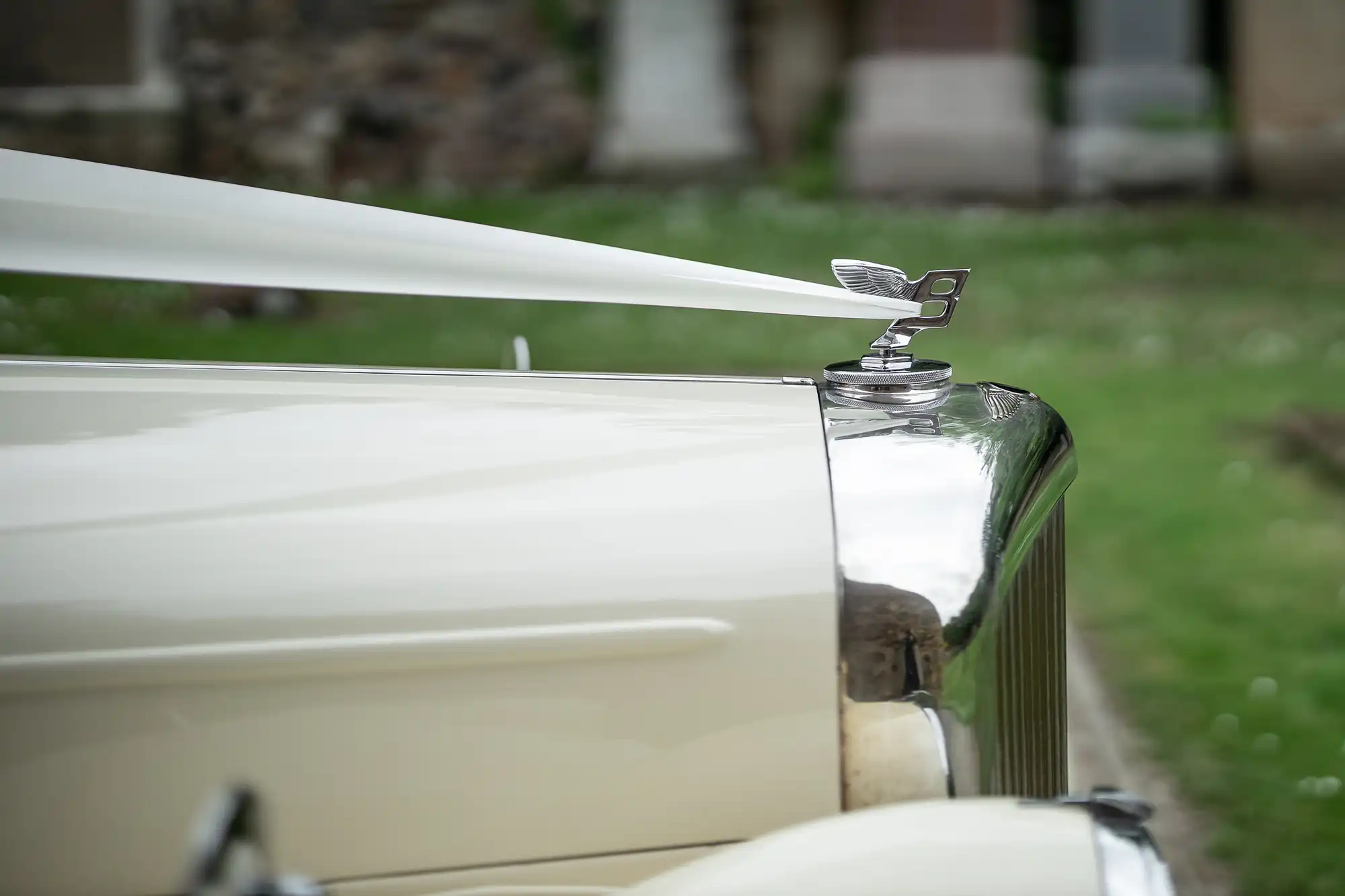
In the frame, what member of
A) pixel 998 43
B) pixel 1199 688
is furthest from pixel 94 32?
pixel 1199 688

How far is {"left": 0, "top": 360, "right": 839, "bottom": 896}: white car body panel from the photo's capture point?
38.2 inches

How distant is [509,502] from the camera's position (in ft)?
3.49

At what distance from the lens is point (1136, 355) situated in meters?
5.89

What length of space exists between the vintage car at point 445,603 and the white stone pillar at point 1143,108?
350 inches

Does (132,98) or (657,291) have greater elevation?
(132,98)

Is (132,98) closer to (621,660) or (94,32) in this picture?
(94,32)

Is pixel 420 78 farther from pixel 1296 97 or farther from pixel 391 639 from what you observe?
pixel 391 639

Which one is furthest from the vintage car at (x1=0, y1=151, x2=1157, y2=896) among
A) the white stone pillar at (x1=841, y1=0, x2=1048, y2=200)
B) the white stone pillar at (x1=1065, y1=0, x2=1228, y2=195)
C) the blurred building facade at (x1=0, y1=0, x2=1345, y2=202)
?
the white stone pillar at (x1=1065, y1=0, x2=1228, y2=195)

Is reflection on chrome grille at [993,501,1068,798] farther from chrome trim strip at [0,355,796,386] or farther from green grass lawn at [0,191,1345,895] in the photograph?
green grass lawn at [0,191,1345,895]

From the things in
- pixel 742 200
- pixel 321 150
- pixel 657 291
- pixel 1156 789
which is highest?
pixel 321 150

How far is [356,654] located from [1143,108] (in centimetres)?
958

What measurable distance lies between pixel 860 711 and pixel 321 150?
9.61 metres

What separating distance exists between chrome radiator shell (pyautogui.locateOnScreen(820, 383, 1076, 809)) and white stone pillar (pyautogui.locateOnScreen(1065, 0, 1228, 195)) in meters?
8.87

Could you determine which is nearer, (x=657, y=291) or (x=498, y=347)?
(x=657, y=291)
